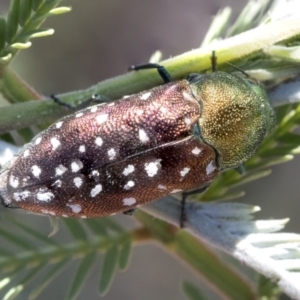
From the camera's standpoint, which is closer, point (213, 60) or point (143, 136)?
point (213, 60)

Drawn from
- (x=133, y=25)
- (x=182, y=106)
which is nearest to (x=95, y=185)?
(x=182, y=106)

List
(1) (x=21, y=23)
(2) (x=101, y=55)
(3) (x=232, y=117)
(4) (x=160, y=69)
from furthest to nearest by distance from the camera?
1. (2) (x=101, y=55)
2. (3) (x=232, y=117)
3. (4) (x=160, y=69)
4. (1) (x=21, y=23)

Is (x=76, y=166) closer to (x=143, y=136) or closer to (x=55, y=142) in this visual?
(x=55, y=142)

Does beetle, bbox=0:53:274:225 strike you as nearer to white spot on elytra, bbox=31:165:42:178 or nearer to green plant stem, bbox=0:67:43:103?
white spot on elytra, bbox=31:165:42:178

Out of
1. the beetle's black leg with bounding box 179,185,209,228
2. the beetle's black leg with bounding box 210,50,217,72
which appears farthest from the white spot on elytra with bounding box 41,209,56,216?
A: the beetle's black leg with bounding box 210,50,217,72

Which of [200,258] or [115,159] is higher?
[115,159]

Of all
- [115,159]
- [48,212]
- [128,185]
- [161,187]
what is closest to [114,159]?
[115,159]
